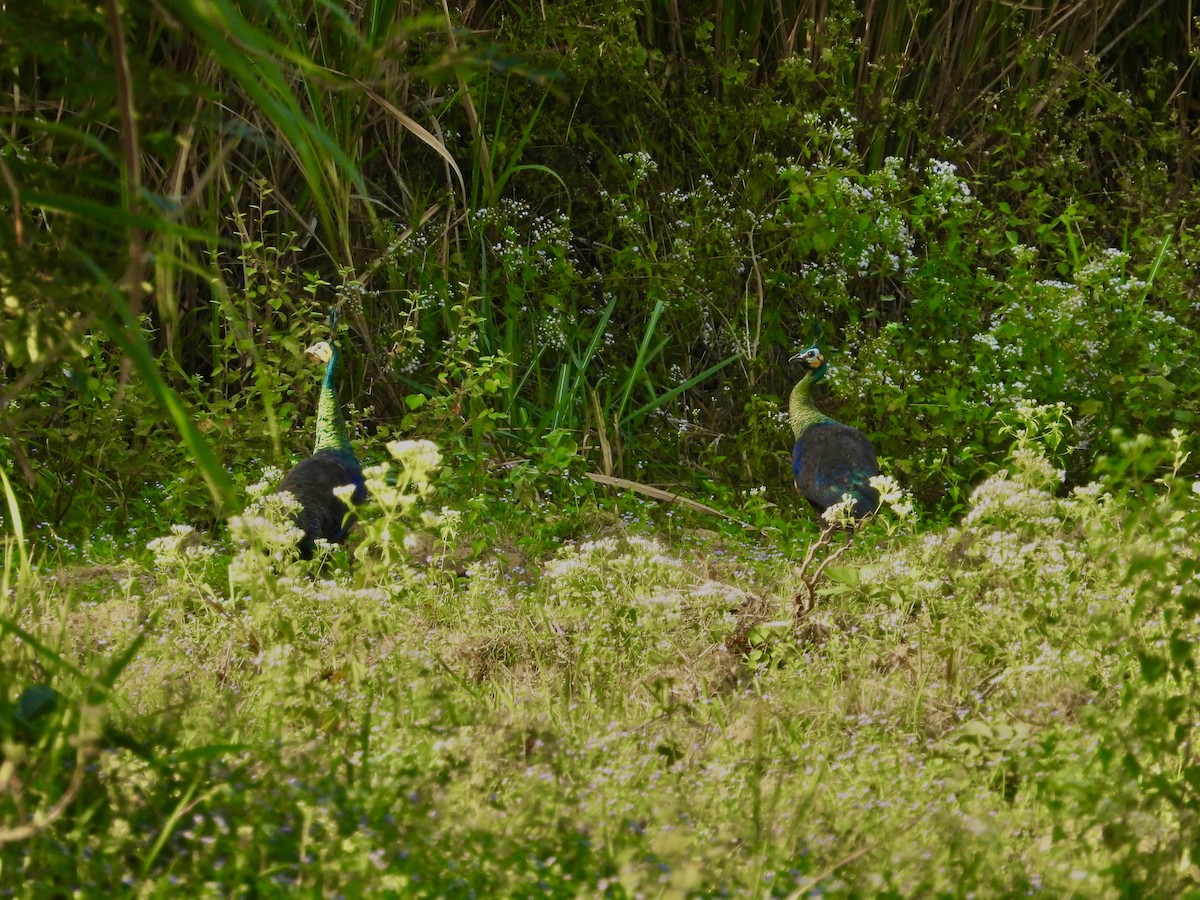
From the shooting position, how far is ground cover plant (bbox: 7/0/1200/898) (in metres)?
2.05

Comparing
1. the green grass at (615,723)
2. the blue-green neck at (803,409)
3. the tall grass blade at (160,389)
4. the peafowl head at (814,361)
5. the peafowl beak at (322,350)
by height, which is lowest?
the blue-green neck at (803,409)

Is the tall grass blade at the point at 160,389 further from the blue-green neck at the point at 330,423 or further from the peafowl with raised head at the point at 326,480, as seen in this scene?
the blue-green neck at the point at 330,423

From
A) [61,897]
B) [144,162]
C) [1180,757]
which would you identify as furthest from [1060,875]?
[144,162]

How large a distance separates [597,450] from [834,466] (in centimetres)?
119

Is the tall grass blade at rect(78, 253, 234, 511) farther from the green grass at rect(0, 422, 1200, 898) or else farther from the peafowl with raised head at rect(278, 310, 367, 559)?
the peafowl with raised head at rect(278, 310, 367, 559)

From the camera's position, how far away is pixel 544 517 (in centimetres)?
537

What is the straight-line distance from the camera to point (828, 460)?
5602mm

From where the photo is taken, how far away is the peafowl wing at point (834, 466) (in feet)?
18.0

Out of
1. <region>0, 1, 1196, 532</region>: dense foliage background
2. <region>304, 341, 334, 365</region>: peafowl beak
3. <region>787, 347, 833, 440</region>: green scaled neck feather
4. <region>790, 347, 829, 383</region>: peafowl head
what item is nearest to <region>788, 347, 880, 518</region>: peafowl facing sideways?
<region>787, 347, 833, 440</region>: green scaled neck feather

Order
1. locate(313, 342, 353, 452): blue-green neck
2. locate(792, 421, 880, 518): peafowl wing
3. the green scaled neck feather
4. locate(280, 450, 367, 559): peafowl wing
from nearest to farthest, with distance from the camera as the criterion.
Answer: locate(280, 450, 367, 559): peafowl wing < locate(313, 342, 353, 452): blue-green neck < locate(792, 421, 880, 518): peafowl wing < the green scaled neck feather

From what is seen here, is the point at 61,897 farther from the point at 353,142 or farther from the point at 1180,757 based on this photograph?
the point at 353,142

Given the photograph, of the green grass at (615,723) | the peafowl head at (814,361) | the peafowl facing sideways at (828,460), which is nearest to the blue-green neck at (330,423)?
the green grass at (615,723)

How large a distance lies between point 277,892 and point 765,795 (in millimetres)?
1005

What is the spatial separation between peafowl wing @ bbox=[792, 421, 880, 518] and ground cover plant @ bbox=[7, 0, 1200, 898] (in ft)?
0.66
